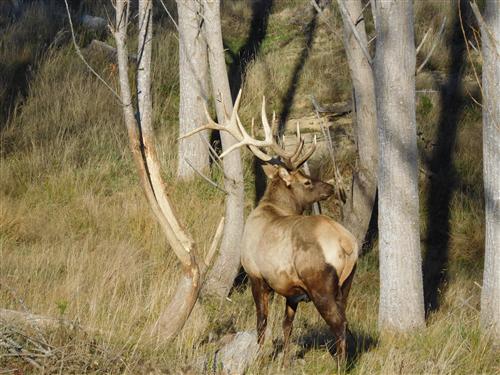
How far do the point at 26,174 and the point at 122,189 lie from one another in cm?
130

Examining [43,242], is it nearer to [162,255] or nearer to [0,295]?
[162,255]

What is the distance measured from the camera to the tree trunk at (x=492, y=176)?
7.71 m

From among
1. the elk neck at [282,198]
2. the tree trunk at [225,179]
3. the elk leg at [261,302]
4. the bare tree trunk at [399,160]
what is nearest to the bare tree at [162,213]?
the elk leg at [261,302]

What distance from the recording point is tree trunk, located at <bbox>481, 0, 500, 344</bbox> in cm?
771

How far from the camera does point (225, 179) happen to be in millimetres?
9508

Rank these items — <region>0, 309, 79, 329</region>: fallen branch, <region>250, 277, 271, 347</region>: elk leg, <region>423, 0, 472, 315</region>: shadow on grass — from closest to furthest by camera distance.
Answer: <region>0, 309, 79, 329</region>: fallen branch → <region>250, 277, 271, 347</region>: elk leg → <region>423, 0, 472, 315</region>: shadow on grass

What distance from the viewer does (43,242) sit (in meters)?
10.7

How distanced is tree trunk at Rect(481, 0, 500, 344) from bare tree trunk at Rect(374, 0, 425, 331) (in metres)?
0.60

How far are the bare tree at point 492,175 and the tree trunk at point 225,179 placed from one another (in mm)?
2560

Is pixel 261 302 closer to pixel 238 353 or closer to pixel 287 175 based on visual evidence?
pixel 238 353

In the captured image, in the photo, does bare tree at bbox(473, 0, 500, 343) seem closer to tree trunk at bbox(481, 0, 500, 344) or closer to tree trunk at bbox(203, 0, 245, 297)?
tree trunk at bbox(481, 0, 500, 344)

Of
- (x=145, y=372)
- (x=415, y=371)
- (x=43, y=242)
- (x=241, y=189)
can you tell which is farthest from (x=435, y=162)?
(x=145, y=372)

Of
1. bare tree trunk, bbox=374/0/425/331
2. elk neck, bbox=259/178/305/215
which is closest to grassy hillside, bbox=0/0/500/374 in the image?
bare tree trunk, bbox=374/0/425/331

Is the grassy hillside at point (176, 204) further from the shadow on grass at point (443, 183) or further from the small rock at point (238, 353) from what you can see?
the small rock at point (238, 353)
